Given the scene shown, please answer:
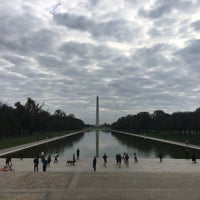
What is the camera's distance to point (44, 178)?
19453 mm

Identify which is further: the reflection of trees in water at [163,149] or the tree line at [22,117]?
the tree line at [22,117]

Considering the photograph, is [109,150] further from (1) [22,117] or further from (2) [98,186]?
(1) [22,117]

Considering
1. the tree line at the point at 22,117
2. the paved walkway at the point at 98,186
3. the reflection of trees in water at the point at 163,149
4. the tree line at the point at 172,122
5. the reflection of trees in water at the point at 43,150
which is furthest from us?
the tree line at the point at 172,122

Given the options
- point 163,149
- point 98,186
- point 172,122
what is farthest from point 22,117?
point 98,186

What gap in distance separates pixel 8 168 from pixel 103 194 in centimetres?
1325

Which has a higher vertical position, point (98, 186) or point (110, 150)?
point (110, 150)

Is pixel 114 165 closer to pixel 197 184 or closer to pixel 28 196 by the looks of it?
pixel 197 184

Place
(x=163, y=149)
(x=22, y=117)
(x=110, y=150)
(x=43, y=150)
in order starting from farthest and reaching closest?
(x=22, y=117) < (x=110, y=150) < (x=163, y=149) < (x=43, y=150)

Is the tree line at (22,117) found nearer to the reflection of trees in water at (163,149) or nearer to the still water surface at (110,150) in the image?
the still water surface at (110,150)

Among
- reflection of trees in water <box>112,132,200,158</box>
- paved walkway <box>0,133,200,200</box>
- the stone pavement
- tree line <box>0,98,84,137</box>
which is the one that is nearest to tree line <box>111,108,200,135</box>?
reflection of trees in water <box>112,132,200,158</box>

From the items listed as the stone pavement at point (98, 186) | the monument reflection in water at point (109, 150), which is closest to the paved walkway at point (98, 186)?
the stone pavement at point (98, 186)

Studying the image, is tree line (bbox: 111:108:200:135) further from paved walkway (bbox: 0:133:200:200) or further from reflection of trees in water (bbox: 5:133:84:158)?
paved walkway (bbox: 0:133:200:200)


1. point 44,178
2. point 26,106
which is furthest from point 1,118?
point 44,178

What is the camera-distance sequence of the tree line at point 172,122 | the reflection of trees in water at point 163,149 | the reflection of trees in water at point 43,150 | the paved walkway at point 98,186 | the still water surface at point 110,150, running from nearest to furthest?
the paved walkway at point 98,186
the reflection of trees in water at point 43,150
the reflection of trees in water at point 163,149
the still water surface at point 110,150
the tree line at point 172,122
